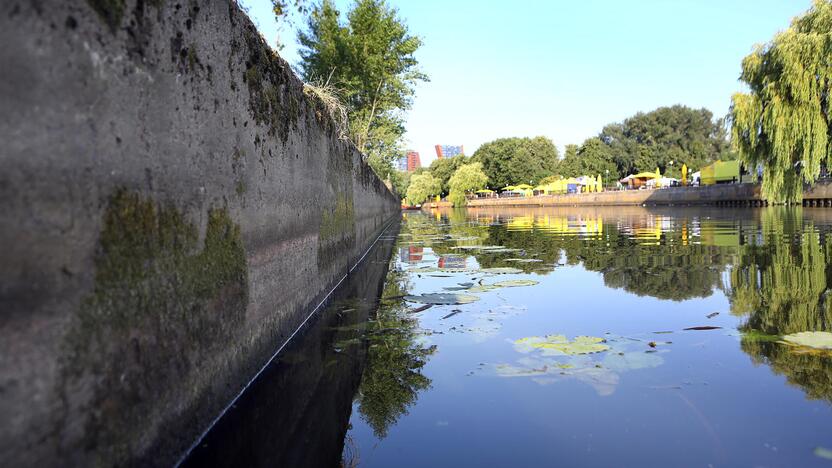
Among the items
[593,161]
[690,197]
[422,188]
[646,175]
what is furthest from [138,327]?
[422,188]

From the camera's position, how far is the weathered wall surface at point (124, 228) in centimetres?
131

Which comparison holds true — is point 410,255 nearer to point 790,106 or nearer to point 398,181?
point 790,106

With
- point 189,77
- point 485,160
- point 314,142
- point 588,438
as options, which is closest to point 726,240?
point 314,142


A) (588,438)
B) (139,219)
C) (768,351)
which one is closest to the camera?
(139,219)

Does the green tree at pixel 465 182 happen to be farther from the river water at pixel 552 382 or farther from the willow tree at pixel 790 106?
the river water at pixel 552 382

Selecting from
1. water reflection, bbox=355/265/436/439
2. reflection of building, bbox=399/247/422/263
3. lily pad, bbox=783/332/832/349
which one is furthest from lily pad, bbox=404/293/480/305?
reflection of building, bbox=399/247/422/263

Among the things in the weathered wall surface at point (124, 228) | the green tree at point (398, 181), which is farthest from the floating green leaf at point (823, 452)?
the green tree at point (398, 181)

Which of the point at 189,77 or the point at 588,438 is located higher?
the point at 189,77

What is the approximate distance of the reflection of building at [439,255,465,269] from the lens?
8.43 m

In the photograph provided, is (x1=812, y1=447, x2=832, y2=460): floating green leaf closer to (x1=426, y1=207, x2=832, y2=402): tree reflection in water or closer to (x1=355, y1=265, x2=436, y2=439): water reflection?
(x1=426, y1=207, x2=832, y2=402): tree reflection in water

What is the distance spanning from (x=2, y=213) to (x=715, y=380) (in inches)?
129

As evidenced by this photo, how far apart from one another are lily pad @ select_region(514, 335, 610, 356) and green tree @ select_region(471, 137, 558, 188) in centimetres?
Answer: 7912

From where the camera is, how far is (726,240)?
10898 millimetres

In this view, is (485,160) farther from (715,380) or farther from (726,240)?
(715,380)
